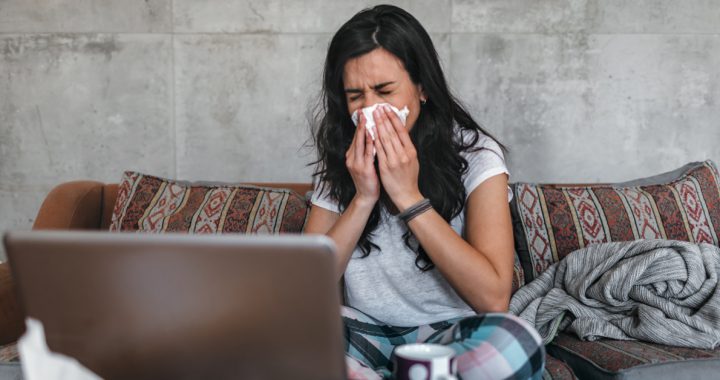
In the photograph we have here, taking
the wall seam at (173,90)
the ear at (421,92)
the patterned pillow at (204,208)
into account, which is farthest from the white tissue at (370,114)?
the wall seam at (173,90)

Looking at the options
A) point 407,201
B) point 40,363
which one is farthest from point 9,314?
point 40,363

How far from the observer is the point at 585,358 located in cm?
169

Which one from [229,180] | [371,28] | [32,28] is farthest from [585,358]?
[32,28]

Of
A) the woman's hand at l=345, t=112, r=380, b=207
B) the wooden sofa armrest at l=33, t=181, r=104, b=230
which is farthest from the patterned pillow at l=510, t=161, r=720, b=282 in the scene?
the wooden sofa armrest at l=33, t=181, r=104, b=230

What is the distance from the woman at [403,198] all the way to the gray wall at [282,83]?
3.45 ft

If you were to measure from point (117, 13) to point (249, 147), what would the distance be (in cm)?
73

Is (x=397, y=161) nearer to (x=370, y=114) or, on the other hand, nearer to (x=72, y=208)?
(x=370, y=114)

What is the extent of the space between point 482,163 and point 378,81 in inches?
11.6

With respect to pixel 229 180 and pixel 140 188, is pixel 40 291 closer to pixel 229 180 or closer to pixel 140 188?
pixel 140 188

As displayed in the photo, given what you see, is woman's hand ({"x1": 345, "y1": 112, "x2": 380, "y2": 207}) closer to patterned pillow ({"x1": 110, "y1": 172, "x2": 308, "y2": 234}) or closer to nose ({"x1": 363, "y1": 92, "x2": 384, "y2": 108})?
nose ({"x1": 363, "y1": 92, "x2": 384, "y2": 108})

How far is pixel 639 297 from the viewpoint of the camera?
1.82m

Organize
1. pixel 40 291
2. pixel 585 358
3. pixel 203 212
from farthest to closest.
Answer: pixel 203 212, pixel 585 358, pixel 40 291

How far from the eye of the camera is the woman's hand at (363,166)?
155 cm

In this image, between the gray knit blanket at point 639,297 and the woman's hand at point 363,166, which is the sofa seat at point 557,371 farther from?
the woman's hand at point 363,166
